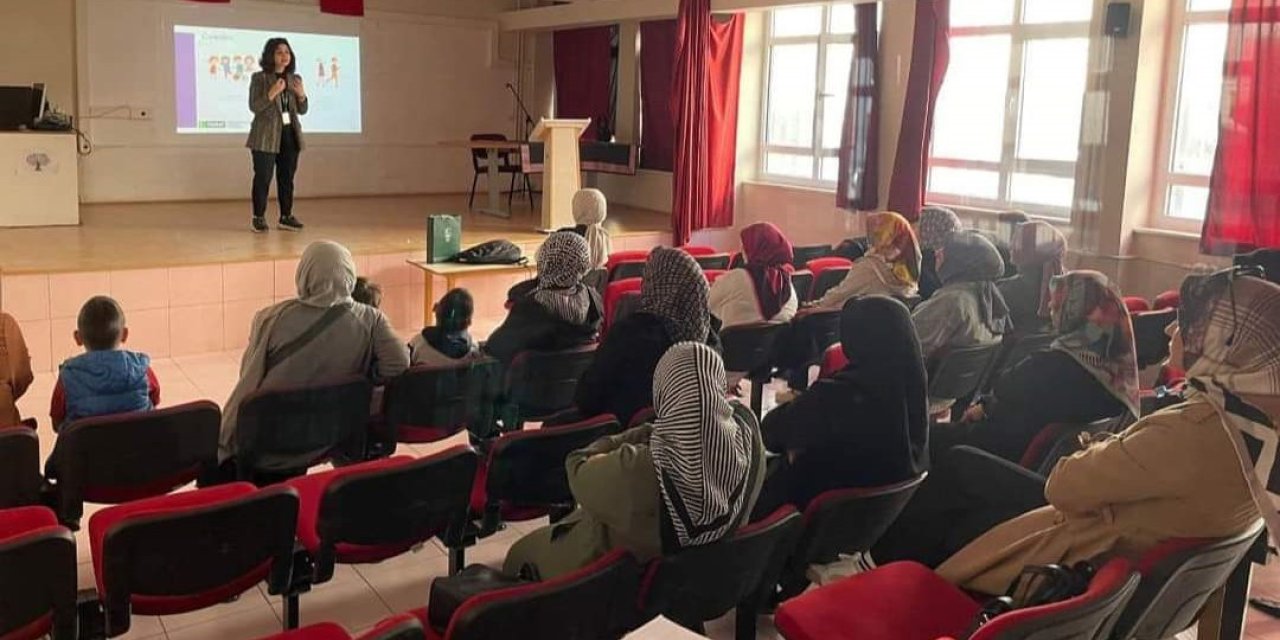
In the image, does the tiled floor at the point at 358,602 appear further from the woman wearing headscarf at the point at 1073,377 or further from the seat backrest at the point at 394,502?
the woman wearing headscarf at the point at 1073,377

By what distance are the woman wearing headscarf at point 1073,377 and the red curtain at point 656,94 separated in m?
7.30

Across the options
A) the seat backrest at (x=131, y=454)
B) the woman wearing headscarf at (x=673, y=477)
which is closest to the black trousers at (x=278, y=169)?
the seat backrest at (x=131, y=454)

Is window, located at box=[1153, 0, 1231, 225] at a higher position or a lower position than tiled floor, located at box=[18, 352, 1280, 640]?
higher

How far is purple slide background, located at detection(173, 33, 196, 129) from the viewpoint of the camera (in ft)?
32.2

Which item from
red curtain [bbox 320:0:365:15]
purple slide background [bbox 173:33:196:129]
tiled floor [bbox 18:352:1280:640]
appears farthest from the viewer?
red curtain [bbox 320:0:365:15]

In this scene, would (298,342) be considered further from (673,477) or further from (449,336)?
(673,477)

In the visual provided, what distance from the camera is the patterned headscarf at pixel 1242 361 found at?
2061mm

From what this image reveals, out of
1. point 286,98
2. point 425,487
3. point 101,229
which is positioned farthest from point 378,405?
point 101,229

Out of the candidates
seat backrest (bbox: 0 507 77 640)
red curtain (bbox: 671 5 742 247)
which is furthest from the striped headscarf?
red curtain (bbox: 671 5 742 247)

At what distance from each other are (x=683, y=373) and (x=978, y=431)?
4.89 feet

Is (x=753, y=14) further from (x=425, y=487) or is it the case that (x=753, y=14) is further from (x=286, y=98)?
(x=425, y=487)

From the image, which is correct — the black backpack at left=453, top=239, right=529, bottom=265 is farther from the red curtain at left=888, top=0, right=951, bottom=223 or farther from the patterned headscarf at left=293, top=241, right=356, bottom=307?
the patterned headscarf at left=293, top=241, right=356, bottom=307

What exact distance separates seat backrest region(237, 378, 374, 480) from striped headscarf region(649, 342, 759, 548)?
1.38m

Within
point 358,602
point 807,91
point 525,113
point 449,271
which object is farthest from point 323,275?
point 525,113
